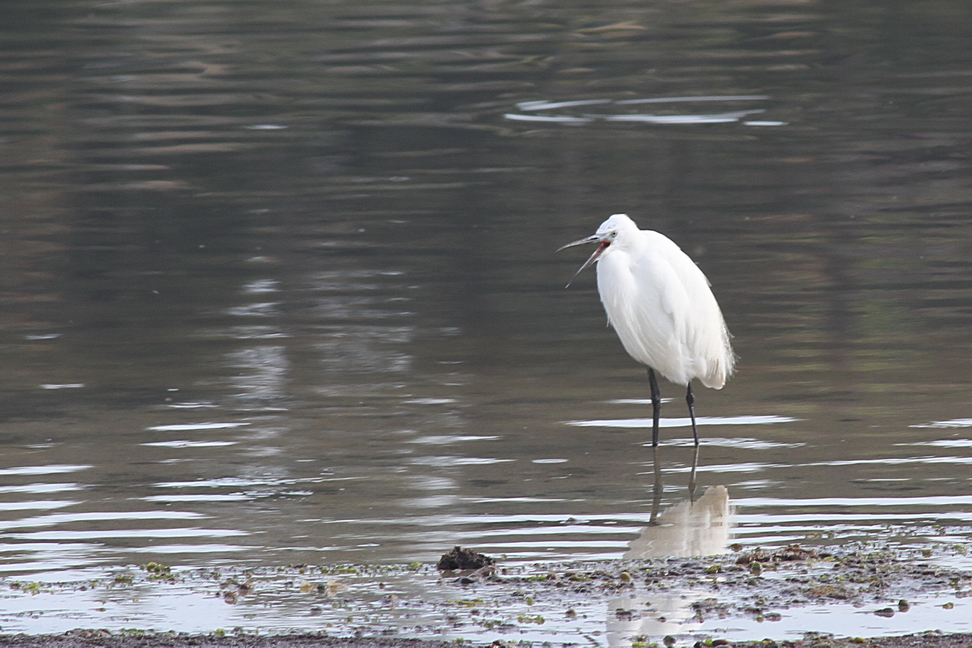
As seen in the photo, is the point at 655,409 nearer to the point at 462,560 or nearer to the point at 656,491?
the point at 656,491

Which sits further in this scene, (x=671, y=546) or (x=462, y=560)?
(x=671, y=546)

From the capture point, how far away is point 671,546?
588 centimetres

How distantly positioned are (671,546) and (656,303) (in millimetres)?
1856

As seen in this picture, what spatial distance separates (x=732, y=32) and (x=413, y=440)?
18794mm

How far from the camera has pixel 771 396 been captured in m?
8.06

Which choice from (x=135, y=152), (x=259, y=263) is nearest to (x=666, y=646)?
(x=259, y=263)

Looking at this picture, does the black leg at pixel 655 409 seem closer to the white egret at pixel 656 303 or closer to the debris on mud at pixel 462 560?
the white egret at pixel 656 303

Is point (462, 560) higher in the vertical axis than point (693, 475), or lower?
higher

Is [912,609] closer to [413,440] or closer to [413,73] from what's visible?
[413,440]

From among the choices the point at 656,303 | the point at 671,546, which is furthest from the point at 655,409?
the point at 671,546

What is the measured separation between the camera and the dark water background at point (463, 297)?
21.3 ft

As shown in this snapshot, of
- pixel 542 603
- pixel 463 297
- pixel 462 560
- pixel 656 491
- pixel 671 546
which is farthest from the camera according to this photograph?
pixel 463 297

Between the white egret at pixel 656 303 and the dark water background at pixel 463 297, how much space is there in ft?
1.13

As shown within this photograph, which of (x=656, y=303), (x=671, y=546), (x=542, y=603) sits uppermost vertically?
(x=656, y=303)
